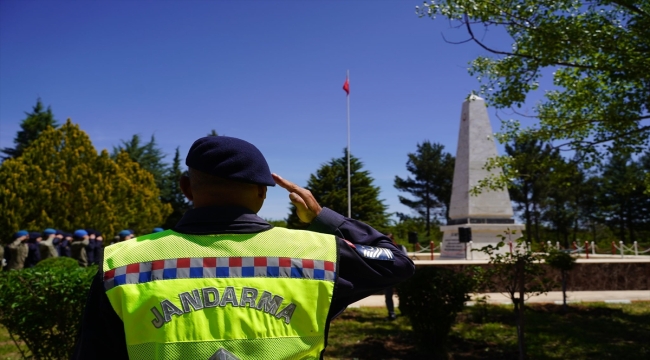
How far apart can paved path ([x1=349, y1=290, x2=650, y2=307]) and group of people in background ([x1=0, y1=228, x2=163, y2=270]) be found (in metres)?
5.10

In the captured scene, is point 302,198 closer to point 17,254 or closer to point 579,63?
point 579,63

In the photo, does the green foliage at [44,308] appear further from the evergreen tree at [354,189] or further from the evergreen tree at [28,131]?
the evergreen tree at [28,131]

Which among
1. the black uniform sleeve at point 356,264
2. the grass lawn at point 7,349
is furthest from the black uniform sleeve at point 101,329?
the grass lawn at point 7,349

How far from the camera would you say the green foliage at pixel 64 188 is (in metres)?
19.5

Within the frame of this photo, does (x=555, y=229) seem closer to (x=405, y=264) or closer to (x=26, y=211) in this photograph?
(x=26, y=211)

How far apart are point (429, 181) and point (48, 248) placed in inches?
1647

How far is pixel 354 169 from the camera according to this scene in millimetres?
31938

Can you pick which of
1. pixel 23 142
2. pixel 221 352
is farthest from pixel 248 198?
pixel 23 142

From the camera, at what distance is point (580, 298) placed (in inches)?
455

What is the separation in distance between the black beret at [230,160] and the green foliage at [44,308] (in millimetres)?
3641

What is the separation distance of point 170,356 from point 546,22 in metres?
7.53

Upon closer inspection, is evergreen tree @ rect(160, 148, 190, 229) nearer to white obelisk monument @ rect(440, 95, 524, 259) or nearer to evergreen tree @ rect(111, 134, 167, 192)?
evergreen tree @ rect(111, 134, 167, 192)

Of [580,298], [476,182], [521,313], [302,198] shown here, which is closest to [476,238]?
[476,182]

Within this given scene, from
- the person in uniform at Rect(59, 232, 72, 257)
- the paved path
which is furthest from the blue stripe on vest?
the person in uniform at Rect(59, 232, 72, 257)
